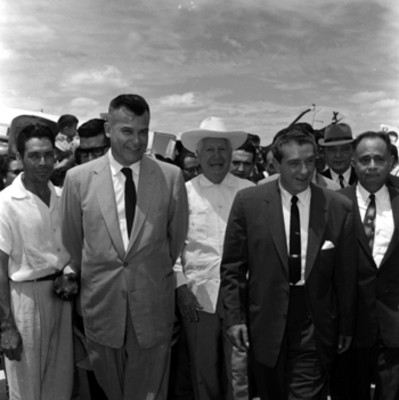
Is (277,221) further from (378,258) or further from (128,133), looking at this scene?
(128,133)

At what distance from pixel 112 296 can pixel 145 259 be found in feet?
0.93

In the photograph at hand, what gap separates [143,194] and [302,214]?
95 centimetres

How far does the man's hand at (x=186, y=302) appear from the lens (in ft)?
11.1

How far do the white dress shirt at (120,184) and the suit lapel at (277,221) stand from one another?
804 mm

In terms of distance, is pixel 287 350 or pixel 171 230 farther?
pixel 171 230

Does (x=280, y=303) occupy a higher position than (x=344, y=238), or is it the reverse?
(x=344, y=238)

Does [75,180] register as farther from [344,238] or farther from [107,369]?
[344,238]

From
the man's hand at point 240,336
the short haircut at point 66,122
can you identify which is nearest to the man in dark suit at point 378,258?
the man's hand at point 240,336

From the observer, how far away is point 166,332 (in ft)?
10.3

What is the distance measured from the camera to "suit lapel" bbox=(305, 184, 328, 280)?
293cm

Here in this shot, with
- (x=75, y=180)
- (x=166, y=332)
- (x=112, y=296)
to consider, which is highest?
(x=75, y=180)

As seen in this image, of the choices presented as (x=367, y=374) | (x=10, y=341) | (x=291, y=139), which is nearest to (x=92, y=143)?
(x=10, y=341)

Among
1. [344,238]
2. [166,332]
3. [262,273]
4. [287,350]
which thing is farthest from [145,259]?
[344,238]

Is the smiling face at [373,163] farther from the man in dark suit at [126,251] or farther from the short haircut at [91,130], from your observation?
the short haircut at [91,130]
